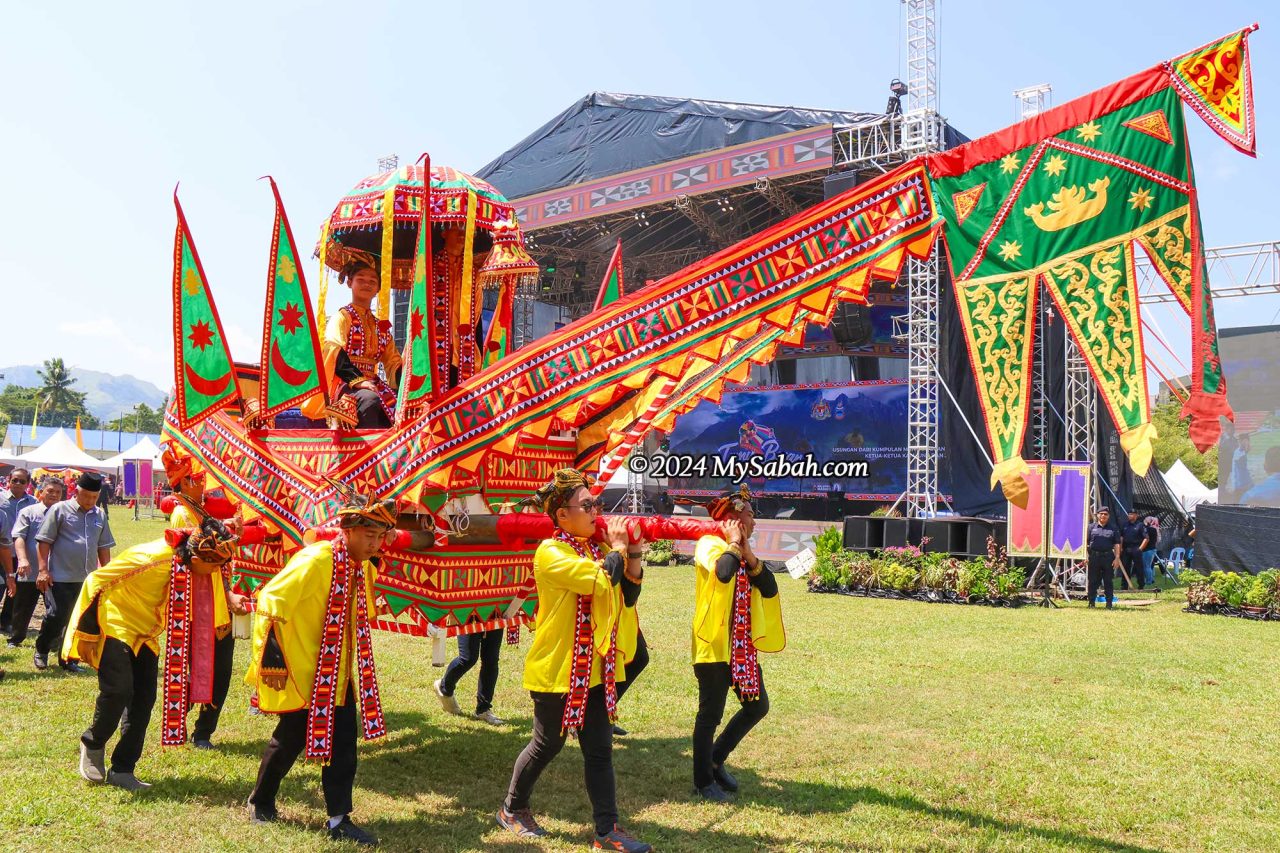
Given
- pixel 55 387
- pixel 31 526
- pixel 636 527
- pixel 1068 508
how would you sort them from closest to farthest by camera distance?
pixel 636 527 → pixel 31 526 → pixel 1068 508 → pixel 55 387

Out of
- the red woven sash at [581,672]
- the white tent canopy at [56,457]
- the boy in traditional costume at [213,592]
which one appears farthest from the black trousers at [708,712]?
the white tent canopy at [56,457]

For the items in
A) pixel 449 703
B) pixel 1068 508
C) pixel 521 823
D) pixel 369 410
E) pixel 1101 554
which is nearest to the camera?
pixel 521 823

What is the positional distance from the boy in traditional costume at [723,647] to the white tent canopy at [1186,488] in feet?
80.6

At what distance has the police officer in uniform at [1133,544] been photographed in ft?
54.9

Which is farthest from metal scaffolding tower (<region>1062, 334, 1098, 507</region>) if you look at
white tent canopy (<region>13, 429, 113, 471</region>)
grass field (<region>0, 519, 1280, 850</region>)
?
white tent canopy (<region>13, 429, 113, 471</region>)

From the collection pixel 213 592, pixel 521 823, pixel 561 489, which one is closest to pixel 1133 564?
pixel 521 823

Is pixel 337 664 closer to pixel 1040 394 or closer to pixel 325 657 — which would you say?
pixel 325 657

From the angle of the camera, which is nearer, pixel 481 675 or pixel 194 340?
pixel 194 340

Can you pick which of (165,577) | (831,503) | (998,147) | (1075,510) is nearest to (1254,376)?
(1075,510)

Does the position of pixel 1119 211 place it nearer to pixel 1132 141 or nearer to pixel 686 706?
pixel 1132 141

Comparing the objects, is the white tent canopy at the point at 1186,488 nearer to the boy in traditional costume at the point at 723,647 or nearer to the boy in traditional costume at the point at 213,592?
the boy in traditional costume at the point at 723,647

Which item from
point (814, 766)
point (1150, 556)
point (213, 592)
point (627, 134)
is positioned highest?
point (627, 134)

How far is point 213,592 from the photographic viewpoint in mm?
5430

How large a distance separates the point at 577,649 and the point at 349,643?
106cm
